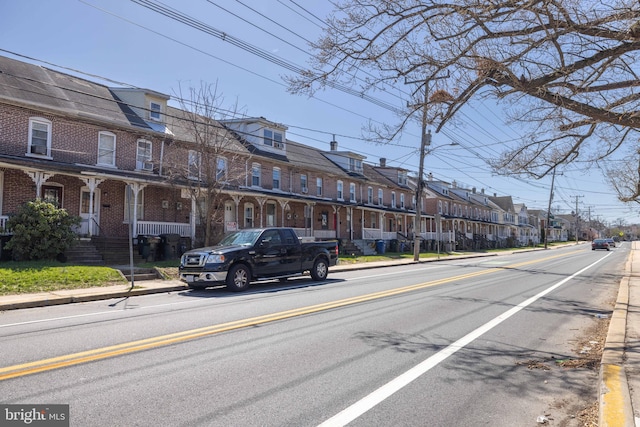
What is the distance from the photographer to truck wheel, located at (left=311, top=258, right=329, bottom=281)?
15875 mm

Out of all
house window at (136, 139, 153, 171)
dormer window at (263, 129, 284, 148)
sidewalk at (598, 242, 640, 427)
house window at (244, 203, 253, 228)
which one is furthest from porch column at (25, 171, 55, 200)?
sidewalk at (598, 242, 640, 427)

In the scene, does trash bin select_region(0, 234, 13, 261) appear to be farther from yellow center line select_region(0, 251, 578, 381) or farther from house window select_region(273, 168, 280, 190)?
house window select_region(273, 168, 280, 190)

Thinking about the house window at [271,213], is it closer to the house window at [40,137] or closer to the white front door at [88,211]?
the white front door at [88,211]

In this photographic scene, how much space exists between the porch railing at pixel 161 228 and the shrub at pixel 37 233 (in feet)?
16.9

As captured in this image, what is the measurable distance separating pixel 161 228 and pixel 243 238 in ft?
31.5

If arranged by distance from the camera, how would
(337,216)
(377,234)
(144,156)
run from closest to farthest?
(144,156)
(337,216)
(377,234)

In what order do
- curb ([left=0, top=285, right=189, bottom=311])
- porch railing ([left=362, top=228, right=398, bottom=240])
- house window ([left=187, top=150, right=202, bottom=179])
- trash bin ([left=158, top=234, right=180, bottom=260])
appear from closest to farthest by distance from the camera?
curb ([left=0, top=285, right=189, bottom=311])
house window ([left=187, top=150, right=202, bottom=179])
trash bin ([left=158, top=234, right=180, bottom=260])
porch railing ([left=362, top=228, right=398, bottom=240])

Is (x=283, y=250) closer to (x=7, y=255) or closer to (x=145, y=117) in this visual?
(x=7, y=255)

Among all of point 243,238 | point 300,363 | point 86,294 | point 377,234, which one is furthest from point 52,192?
point 377,234

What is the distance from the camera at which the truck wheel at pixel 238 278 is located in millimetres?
12743

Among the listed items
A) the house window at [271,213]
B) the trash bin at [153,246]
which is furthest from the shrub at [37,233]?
the house window at [271,213]

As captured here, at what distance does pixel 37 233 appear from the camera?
1540 cm

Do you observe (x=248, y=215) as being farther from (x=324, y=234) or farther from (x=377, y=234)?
(x=377, y=234)

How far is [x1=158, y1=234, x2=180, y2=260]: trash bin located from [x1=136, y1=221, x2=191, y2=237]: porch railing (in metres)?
1.18
